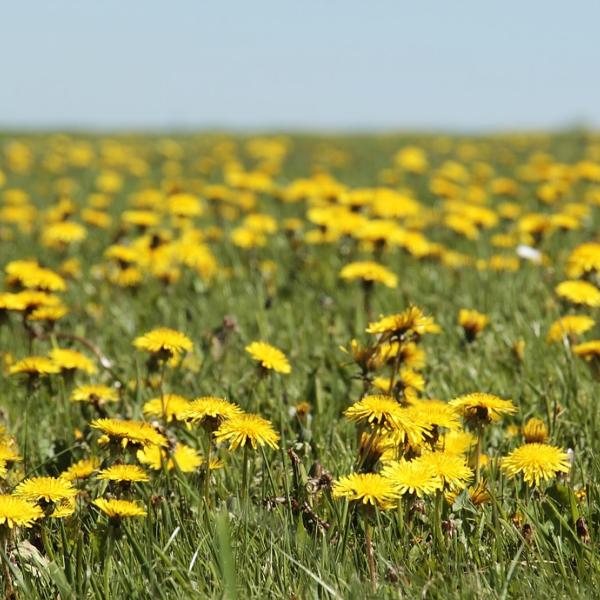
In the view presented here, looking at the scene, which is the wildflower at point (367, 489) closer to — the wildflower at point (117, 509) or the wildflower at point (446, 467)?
the wildflower at point (446, 467)

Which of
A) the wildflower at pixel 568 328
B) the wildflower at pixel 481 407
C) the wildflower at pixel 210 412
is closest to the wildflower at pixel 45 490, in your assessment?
the wildflower at pixel 210 412

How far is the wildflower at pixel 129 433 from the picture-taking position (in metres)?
1.72

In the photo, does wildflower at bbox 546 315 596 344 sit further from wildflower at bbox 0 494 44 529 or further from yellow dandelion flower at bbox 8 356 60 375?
wildflower at bbox 0 494 44 529

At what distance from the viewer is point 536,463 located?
1.65 m

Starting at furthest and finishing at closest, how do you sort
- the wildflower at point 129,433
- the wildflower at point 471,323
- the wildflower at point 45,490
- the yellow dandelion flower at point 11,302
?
the wildflower at point 471,323, the yellow dandelion flower at point 11,302, the wildflower at point 129,433, the wildflower at point 45,490

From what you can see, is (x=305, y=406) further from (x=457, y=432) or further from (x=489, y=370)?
(x=489, y=370)

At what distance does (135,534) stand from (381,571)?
1.47 feet

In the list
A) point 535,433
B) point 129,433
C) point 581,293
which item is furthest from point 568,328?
point 129,433

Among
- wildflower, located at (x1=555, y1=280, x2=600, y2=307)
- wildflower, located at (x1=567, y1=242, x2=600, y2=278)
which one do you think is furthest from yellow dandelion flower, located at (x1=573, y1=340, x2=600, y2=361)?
wildflower, located at (x1=567, y1=242, x2=600, y2=278)

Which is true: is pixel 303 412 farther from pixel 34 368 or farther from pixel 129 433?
pixel 34 368

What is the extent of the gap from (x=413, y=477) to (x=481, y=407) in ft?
0.87

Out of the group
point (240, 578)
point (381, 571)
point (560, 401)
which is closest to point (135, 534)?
point (240, 578)

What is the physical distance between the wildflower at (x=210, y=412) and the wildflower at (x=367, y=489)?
0.25 meters

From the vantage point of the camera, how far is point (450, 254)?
4297mm
